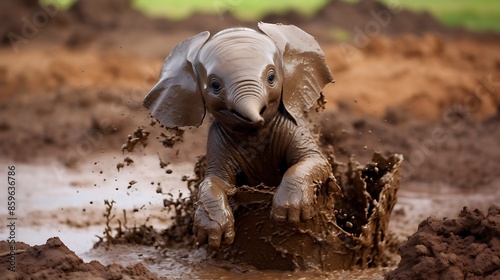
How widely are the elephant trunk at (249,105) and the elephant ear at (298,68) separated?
0.51 metres

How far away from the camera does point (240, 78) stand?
508 centimetres

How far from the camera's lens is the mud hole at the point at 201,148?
5691 millimetres

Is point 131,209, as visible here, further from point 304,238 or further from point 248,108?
point 248,108

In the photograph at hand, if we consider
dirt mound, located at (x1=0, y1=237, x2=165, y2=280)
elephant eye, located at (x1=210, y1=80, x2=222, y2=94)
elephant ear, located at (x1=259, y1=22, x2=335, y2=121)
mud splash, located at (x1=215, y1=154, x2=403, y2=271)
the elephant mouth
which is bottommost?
dirt mound, located at (x1=0, y1=237, x2=165, y2=280)

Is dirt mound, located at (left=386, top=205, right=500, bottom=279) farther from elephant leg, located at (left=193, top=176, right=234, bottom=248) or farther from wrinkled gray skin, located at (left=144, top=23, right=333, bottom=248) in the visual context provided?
elephant leg, located at (left=193, top=176, right=234, bottom=248)

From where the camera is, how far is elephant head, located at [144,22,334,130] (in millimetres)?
5102

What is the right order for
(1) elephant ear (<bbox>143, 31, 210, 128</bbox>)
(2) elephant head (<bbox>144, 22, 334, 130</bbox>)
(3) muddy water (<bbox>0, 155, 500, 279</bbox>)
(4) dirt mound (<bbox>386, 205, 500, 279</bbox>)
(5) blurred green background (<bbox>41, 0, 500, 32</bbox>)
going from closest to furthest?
1. (4) dirt mound (<bbox>386, 205, 500, 279</bbox>)
2. (2) elephant head (<bbox>144, 22, 334, 130</bbox>)
3. (1) elephant ear (<bbox>143, 31, 210, 128</bbox>)
4. (3) muddy water (<bbox>0, 155, 500, 279</bbox>)
5. (5) blurred green background (<bbox>41, 0, 500, 32</bbox>)

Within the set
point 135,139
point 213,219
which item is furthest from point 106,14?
point 213,219

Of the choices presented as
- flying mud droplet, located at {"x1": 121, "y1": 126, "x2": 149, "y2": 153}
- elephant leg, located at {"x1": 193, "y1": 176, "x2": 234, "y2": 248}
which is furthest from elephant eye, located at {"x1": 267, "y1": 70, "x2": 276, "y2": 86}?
flying mud droplet, located at {"x1": 121, "y1": 126, "x2": 149, "y2": 153}

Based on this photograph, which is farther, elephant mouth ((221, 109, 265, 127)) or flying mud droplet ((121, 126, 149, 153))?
flying mud droplet ((121, 126, 149, 153))

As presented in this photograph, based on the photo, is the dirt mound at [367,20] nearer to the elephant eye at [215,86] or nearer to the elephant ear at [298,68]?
the elephant ear at [298,68]

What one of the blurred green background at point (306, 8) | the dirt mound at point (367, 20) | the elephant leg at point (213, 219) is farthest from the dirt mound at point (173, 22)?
the elephant leg at point (213, 219)

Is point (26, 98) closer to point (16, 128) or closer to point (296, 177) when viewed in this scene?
point (16, 128)

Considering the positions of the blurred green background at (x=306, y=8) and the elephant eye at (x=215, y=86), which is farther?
the blurred green background at (x=306, y=8)
